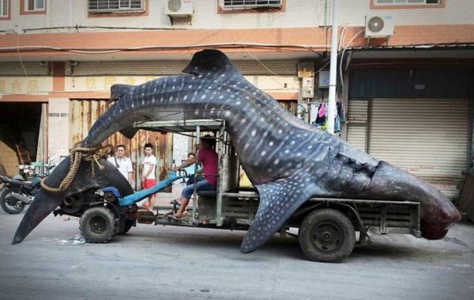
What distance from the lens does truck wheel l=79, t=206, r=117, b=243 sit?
6.66m

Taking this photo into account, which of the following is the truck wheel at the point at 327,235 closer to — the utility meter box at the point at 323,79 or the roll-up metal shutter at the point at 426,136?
the utility meter box at the point at 323,79

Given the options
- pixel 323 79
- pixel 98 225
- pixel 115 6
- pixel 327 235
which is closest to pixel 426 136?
pixel 323 79

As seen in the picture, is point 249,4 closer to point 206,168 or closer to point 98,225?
point 206,168

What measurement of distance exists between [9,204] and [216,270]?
20.9 ft

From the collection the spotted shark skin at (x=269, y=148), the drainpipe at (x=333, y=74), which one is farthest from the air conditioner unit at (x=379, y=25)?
the spotted shark skin at (x=269, y=148)

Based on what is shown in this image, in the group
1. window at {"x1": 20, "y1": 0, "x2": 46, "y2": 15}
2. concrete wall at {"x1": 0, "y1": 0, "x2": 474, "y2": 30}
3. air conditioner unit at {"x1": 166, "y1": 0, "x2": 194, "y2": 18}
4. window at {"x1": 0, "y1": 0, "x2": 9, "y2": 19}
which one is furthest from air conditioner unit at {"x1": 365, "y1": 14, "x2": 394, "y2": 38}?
window at {"x1": 0, "y1": 0, "x2": 9, "y2": 19}

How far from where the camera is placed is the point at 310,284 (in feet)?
16.1

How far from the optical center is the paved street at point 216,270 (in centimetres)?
460

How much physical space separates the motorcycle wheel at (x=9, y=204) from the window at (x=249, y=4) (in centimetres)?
651

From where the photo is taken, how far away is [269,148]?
20.3 feet

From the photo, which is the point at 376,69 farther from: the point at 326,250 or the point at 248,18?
the point at 326,250

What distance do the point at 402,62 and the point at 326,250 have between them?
6.55 m

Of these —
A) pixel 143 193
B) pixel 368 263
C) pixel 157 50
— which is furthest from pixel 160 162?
pixel 368 263

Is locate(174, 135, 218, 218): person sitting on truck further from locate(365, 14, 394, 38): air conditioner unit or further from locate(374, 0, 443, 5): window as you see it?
locate(374, 0, 443, 5): window
